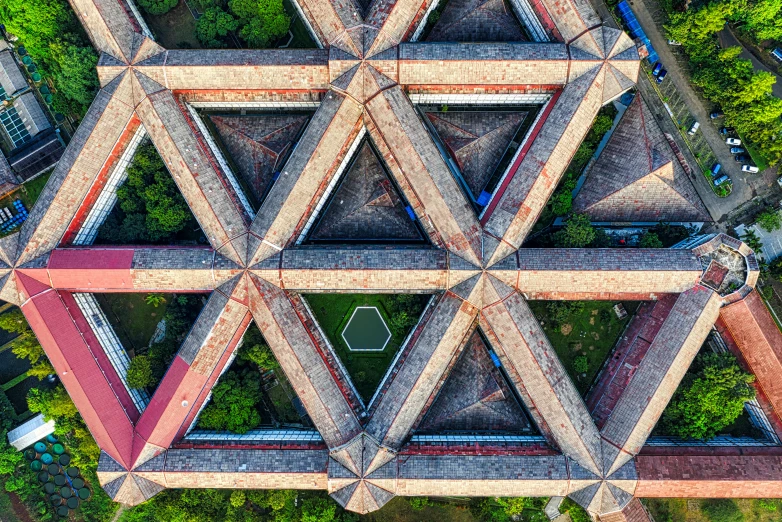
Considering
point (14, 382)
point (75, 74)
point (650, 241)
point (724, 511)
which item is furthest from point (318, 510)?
point (75, 74)

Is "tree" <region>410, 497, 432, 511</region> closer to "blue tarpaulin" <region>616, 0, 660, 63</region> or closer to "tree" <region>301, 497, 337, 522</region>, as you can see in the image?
"tree" <region>301, 497, 337, 522</region>

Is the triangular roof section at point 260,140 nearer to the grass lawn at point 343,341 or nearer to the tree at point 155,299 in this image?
the grass lawn at point 343,341

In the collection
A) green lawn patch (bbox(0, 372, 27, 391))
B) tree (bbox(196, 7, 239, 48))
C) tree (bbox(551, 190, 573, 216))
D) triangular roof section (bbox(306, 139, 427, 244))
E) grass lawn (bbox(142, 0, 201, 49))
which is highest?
grass lawn (bbox(142, 0, 201, 49))

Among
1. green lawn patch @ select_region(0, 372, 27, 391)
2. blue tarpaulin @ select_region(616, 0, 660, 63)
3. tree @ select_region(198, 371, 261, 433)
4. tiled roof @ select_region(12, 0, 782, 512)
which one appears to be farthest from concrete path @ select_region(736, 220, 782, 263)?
green lawn patch @ select_region(0, 372, 27, 391)

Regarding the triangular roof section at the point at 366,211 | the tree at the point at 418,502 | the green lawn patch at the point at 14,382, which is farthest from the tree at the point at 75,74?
the tree at the point at 418,502

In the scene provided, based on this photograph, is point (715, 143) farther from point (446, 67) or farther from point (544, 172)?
point (446, 67)

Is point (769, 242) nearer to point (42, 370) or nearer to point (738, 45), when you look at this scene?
point (738, 45)
